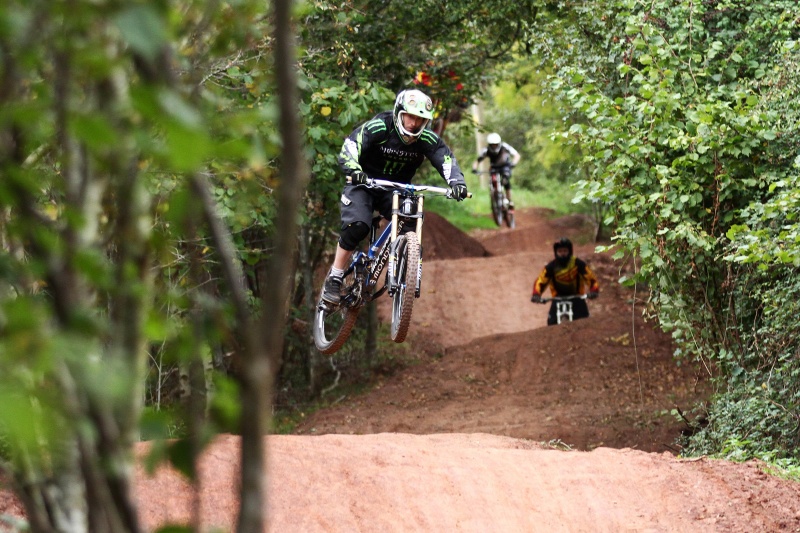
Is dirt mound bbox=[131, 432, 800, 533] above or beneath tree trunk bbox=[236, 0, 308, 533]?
beneath

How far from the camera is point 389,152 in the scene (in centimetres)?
867

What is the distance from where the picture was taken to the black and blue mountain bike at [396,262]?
8.14 m

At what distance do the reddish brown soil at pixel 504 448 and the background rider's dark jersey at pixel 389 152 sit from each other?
233cm

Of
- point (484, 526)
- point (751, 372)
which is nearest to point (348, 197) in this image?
point (484, 526)

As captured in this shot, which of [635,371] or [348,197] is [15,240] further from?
[635,371]

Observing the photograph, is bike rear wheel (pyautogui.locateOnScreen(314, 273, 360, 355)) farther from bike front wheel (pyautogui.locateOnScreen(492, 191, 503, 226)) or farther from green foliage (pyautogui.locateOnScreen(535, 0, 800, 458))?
Result: bike front wheel (pyautogui.locateOnScreen(492, 191, 503, 226))

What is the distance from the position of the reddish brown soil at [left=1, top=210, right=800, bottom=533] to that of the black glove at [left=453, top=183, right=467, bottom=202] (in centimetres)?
210

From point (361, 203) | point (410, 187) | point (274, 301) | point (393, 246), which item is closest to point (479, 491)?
point (393, 246)

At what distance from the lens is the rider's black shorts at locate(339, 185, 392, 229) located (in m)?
8.56

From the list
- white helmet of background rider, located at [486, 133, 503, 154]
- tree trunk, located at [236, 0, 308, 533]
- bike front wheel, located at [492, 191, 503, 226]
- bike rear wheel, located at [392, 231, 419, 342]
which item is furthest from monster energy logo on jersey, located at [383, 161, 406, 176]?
bike front wheel, located at [492, 191, 503, 226]

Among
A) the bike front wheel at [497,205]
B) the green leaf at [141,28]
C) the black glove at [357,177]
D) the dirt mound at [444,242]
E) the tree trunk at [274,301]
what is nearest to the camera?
the green leaf at [141,28]

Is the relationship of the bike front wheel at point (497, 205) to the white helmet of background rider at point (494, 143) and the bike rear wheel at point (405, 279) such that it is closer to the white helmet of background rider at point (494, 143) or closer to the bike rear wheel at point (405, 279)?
the white helmet of background rider at point (494, 143)

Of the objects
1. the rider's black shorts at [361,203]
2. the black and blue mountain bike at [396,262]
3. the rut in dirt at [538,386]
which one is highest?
the rider's black shorts at [361,203]

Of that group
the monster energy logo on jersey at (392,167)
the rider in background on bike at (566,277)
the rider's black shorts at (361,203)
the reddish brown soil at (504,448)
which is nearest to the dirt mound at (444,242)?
the reddish brown soil at (504,448)
